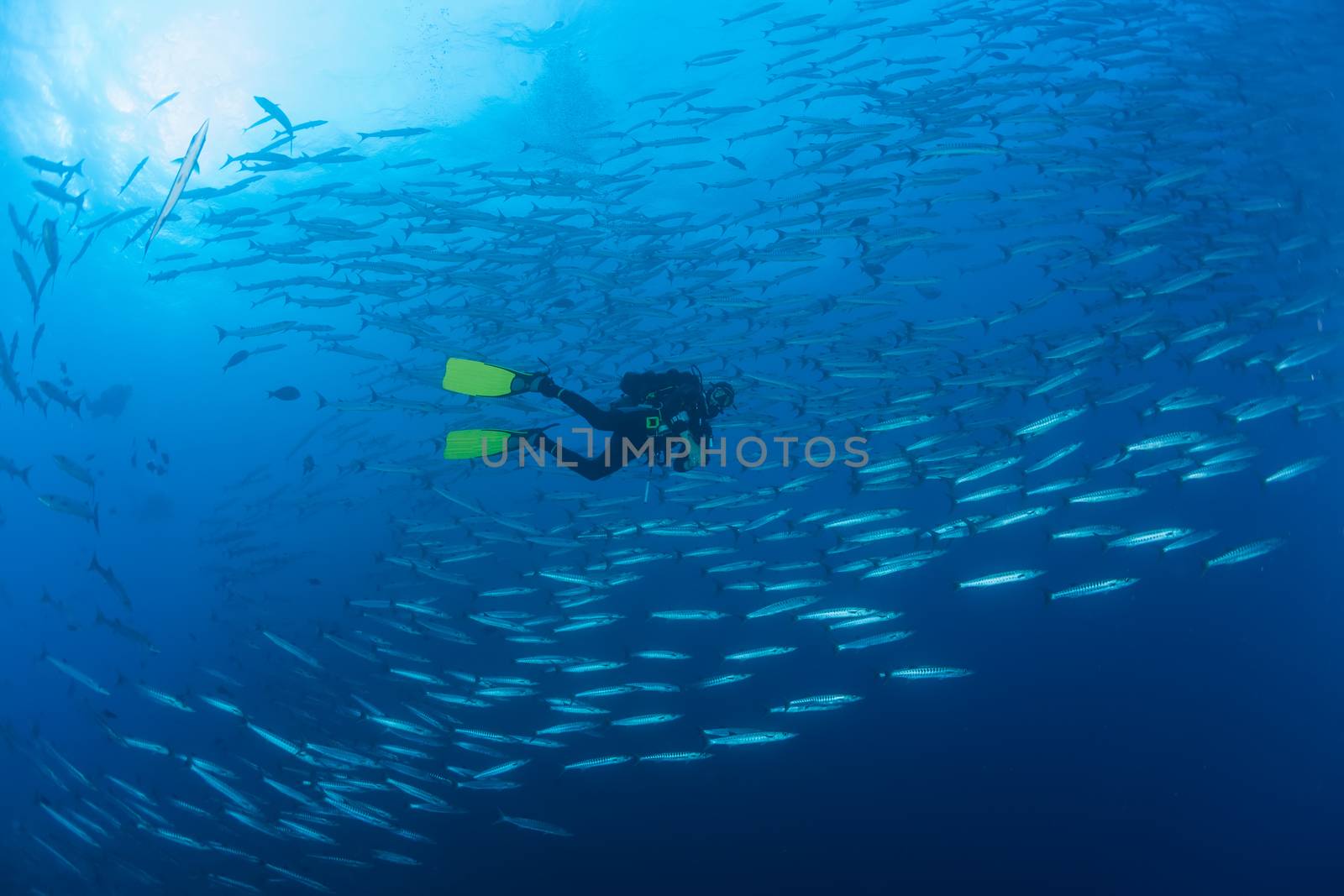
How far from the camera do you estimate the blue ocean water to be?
32.1 ft

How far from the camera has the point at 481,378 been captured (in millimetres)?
7918

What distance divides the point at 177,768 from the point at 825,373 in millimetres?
23195

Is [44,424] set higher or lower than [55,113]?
higher

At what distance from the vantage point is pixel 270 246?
39.7 ft

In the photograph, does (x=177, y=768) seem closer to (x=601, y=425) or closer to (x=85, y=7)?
(x=85, y=7)

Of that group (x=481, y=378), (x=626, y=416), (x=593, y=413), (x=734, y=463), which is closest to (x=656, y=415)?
(x=626, y=416)

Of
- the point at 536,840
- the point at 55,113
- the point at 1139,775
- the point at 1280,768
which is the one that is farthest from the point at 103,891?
the point at 1280,768

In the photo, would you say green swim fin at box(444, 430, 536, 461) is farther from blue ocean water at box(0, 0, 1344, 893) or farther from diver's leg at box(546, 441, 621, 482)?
blue ocean water at box(0, 0, 1344, 893)

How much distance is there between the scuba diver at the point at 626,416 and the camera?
21.4 ft

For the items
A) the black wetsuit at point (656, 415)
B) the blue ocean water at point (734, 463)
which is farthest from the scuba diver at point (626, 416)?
the blue ocean water at point (734, 463)

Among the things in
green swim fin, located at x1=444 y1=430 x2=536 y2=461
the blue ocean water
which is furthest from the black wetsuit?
the blue ocean water

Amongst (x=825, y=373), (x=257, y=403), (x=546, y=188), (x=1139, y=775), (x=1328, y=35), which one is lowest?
(x=1139, y=775)

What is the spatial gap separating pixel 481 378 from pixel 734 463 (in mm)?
14003

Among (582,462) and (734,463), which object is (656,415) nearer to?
(582,462)
